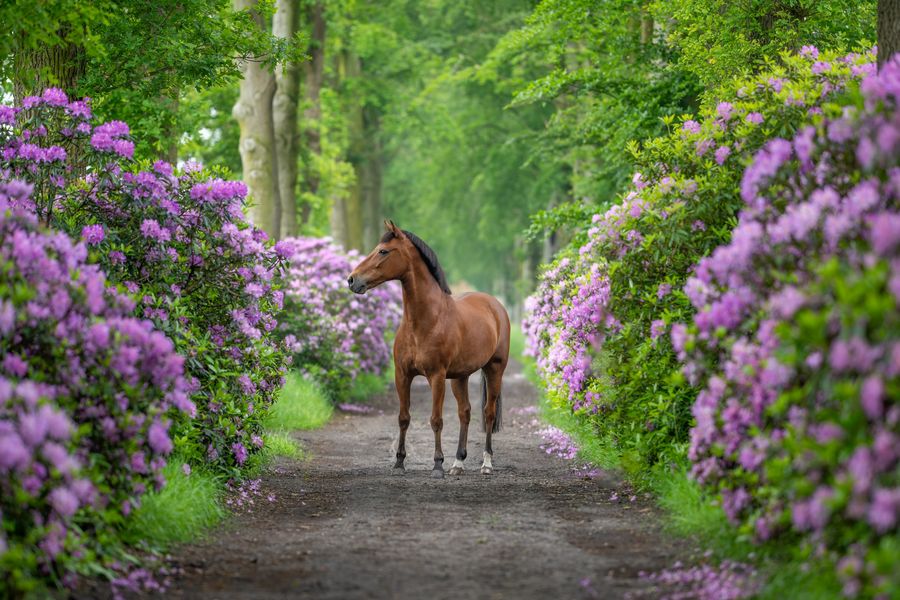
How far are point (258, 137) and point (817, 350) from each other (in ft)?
49.2

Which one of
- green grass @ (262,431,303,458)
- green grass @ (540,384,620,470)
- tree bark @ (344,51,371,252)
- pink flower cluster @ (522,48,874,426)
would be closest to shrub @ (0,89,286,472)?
green grass @ (262,431,303,458)

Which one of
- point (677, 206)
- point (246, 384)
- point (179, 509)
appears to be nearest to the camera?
point (179, 509)

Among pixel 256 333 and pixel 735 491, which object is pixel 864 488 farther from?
pixel 256 333

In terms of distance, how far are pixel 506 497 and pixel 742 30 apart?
6.27 m

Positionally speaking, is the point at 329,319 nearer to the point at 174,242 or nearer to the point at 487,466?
the point at 487,466

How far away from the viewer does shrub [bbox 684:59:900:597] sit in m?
4.43

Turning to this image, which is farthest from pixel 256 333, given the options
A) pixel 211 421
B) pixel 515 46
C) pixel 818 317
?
pixel 515 46

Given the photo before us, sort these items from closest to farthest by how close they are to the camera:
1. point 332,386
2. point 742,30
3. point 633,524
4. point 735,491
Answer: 1. point 735,491
2. point 633,524
3. point 742,30
4. point 332,386

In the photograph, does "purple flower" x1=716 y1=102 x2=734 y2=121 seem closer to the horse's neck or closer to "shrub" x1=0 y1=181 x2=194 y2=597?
the horse's neck

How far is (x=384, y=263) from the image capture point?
11.3m

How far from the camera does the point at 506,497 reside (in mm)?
9852

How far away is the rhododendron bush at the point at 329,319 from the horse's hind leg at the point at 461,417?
5206 mm

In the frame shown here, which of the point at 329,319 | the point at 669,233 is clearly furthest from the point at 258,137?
the point at 669,233

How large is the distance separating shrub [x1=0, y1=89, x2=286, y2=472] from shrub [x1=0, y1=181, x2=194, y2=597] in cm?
153
